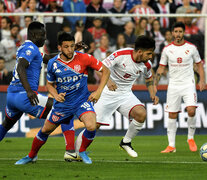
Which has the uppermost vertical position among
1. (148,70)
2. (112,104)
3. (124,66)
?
(124,66)

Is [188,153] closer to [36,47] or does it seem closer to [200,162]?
[200,162]

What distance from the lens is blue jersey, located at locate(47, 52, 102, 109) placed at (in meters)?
9.01

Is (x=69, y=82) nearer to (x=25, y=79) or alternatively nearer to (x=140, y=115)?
(x=25, y=79)

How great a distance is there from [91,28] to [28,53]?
699cm

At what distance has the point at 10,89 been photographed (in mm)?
9719

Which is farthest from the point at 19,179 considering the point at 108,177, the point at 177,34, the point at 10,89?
the point at 177,34

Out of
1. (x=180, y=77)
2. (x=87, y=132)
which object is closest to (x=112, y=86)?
A: (x=87, y=132)

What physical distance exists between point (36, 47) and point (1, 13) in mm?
6853

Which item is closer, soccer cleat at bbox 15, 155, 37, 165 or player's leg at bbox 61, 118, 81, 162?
soccer cleat at bbox 15, 155, 37, 165

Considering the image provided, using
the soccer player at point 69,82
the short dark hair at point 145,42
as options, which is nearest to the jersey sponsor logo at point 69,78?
the soccer player at point 69,82

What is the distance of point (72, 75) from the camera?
9031 mm

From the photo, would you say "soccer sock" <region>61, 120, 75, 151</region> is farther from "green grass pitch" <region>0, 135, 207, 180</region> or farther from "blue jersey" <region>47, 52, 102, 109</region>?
"blue jersey" <region>47, 52, 102, 109</region>

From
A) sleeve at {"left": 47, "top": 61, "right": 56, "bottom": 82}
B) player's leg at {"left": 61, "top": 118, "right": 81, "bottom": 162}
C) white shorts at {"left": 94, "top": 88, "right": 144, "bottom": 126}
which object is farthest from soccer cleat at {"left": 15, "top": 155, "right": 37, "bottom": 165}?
white shorts at {"left": 94, "top": 88, "right": 144, "bottom": 126}

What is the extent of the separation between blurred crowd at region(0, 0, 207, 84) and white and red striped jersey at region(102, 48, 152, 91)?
5.30 m
